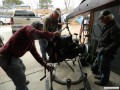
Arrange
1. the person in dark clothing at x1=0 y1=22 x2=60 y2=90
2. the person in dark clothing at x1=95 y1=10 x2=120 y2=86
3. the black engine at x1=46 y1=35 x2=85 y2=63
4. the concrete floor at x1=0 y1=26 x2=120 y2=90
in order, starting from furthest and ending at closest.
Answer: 1. the concrete floor at x1=0 y1=26 x2=120 y2=90
2. the black engine at x1=46 y1=35 x2=85 y2=63
3. the person in dark clothing at x1=95 y1=10 x2=120 y2=86
4. the person in dark clothing at x1=0 y1=22 x2=60 y2=90

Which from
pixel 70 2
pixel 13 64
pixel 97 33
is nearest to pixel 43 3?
pixel 70 2

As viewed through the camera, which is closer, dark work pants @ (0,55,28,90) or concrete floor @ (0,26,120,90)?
dark work pants @ (0,55,28,90)

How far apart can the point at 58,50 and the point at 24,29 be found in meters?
0.95

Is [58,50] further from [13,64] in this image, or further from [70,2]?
[70,2]

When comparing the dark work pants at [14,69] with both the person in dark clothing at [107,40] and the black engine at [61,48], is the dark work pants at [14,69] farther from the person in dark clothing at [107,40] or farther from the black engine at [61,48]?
the person in dark clothing at [107,40]

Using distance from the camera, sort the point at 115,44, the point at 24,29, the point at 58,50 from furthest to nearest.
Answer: the point at 58,50
the point at 115,44
the point at 24,29

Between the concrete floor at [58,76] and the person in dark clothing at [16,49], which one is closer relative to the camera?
the person in dark clothing at [16,49]

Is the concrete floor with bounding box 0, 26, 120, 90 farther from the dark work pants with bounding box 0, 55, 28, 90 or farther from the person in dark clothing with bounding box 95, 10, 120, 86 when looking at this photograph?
the dark work pants with bounding box 0, 55, 28, 90

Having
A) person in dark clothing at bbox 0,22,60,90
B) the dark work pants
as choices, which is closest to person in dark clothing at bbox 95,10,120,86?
person in dark clothing at bbox 0,22,60,90

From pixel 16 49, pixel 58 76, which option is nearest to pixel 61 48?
pixel 58 76

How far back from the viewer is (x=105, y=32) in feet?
8.50

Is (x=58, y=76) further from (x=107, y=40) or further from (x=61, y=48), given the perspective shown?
(x=107, y=40)

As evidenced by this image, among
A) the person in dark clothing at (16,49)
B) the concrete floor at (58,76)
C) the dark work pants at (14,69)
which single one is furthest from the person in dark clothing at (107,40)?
the dark work pants at (14,69)

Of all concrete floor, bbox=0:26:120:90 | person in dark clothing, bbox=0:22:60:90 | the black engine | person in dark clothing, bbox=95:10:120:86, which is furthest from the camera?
concrete floor, bbox=0:26:120:90
